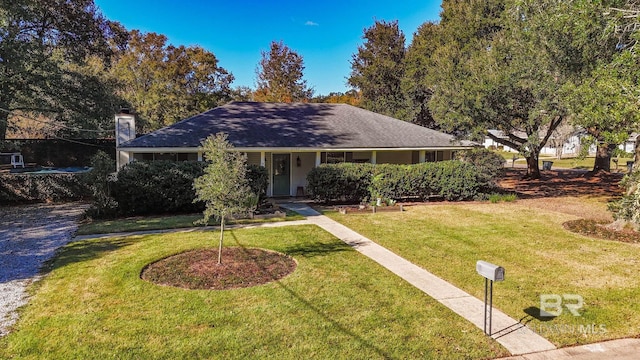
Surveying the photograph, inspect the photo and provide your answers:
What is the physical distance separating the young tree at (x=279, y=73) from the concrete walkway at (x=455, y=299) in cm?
3027

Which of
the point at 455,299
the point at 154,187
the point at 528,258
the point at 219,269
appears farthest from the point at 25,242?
the point at 528,258

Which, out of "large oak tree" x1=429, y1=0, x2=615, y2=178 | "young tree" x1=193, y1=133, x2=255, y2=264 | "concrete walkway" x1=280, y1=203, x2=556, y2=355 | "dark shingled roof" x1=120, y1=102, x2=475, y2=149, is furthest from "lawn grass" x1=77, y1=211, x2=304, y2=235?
"large oak tree" x1=429, y1=0, x2=615, y2=178

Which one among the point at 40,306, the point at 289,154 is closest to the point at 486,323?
the point at 40,306

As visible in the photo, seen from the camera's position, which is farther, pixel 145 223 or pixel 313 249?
pixel 145 223

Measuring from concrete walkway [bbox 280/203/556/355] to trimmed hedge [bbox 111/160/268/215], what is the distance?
5.47 metres

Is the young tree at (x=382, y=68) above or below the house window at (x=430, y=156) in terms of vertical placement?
above

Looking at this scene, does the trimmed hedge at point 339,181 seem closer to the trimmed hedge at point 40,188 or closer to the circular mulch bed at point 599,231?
the circular mulch bed at point 599,231

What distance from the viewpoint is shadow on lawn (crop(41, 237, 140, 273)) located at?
773 centimetres

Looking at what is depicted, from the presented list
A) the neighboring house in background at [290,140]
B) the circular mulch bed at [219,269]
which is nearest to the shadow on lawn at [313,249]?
the circular mulch bed at [219,269]

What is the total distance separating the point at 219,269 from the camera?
7.07 metres

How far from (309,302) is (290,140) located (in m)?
11.8

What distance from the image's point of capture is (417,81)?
1144 inches

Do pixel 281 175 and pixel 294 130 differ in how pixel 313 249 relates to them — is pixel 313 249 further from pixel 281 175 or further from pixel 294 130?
pixel 294 130

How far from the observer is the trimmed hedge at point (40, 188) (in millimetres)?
15227
